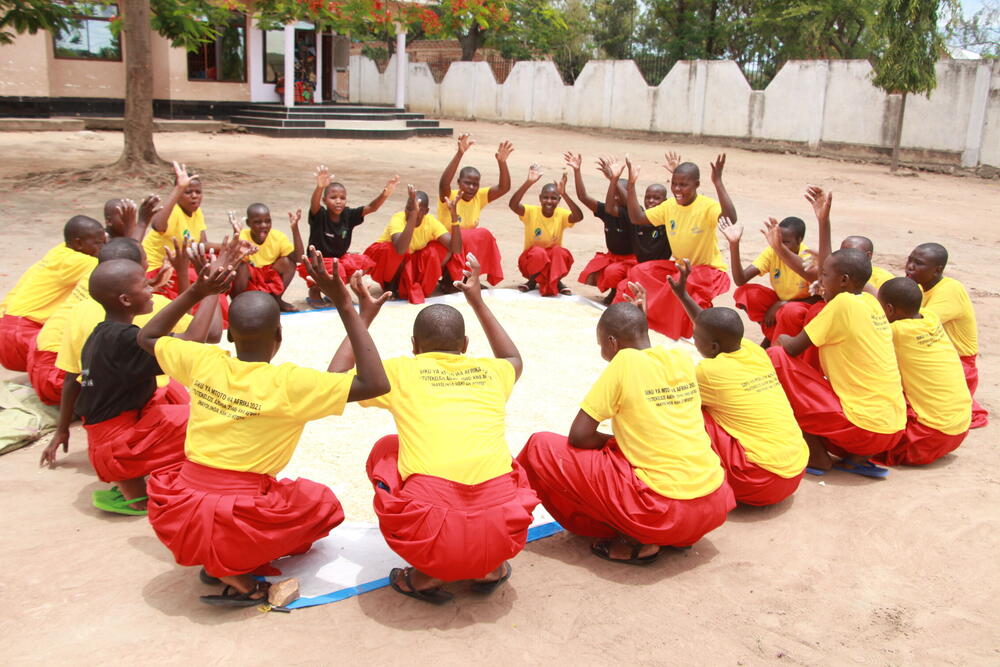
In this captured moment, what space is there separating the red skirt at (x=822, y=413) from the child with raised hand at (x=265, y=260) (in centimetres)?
399

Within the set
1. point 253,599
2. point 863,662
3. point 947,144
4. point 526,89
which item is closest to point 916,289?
point 863,662

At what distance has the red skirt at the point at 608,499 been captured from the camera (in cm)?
344

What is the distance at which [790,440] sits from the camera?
13.2 ft

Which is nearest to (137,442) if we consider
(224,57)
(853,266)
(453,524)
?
(453,524)

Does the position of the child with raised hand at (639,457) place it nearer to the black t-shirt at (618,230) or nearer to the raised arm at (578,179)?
the raised arm at (578,179)

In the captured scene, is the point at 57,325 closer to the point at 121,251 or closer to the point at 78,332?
the point at 121,251

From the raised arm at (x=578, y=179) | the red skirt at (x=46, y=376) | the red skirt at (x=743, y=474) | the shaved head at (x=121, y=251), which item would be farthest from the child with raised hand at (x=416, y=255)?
the red skirt at (x=743, y=474)

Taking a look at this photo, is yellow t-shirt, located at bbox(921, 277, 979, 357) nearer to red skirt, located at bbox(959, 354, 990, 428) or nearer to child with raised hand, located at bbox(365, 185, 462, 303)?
red skirt, located at bbox(959, 354, 990, 428)

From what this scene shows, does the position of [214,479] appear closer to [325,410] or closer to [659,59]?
[325,410]

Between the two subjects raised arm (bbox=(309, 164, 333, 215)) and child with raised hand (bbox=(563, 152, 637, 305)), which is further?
child with raised hand (bbox=(563, 152, 637, 305))

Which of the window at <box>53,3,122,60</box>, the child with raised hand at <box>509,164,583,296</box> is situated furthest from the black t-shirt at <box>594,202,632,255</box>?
the window at <box>53,3,122,60</box>

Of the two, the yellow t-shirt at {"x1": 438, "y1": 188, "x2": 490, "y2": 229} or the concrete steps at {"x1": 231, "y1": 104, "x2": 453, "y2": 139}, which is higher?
the concrete steps at {"x1": 231, "y1": 104, "x2": 453, "y2": 139}

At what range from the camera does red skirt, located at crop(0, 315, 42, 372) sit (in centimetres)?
514

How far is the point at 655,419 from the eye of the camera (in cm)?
346
